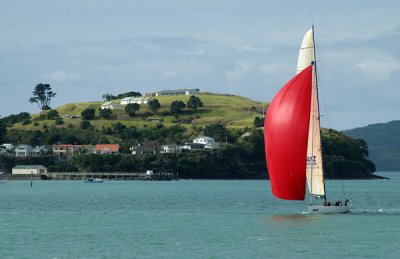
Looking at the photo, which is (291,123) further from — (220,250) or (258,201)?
(258,201)

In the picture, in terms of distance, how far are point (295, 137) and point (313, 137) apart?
81.5 inches

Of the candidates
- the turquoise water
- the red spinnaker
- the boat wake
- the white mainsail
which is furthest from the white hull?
the boat wake

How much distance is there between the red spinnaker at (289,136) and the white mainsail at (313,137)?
93 centimetres

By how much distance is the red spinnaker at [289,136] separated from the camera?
230 feet

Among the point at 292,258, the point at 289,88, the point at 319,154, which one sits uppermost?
the point at 289,88

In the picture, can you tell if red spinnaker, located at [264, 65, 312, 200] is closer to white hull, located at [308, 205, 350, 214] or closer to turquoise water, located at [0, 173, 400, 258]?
white hull, located at [308, 205, 350, 214]

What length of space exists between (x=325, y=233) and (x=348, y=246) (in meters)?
5.63

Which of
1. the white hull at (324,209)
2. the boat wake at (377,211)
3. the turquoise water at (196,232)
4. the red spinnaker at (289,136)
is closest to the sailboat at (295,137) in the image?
the red spinnaker at (289,136)

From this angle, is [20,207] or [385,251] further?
[20,207]

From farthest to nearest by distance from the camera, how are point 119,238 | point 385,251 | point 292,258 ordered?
1. point 119,238
2. point 385,251
3. point 292,258

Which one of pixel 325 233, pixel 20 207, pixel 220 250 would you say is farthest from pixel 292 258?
pixel 20 207

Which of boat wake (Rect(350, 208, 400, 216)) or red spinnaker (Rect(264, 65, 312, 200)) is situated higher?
red spinnaker (Rect(264, 65, 312, 200))

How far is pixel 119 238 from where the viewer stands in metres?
63.1

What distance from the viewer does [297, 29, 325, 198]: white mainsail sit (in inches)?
2840
